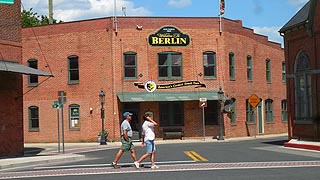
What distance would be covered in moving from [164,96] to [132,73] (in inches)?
112

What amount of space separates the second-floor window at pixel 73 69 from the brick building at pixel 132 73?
0.07 m

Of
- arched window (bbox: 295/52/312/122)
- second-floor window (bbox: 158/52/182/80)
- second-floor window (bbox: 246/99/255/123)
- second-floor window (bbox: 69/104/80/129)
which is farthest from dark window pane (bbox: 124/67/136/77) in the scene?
arched window (bbox: 295/52/312/122)

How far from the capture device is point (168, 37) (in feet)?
131

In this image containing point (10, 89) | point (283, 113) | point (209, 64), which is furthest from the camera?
point (283, 113)

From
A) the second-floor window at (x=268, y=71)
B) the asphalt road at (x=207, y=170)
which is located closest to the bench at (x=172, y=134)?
the second-floor window at (x=268, y=71)

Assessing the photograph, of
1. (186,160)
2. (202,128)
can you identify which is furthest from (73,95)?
(186,160)

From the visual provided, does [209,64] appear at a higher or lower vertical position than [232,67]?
higher

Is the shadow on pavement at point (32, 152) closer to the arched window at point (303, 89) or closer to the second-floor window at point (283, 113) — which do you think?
the arched window at point (303, 89)

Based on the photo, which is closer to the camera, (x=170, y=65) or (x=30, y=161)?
(x=30, y=161)

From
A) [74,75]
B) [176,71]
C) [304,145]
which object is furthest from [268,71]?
[304,145]

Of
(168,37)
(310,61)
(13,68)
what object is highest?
(168,37)

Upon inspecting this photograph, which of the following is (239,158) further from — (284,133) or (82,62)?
(284,133)

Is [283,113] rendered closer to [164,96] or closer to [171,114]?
[171,114]

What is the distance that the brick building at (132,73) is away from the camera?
39250 mm
